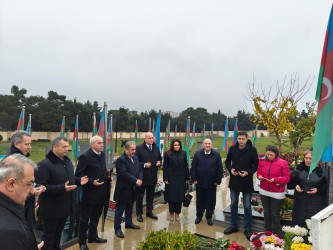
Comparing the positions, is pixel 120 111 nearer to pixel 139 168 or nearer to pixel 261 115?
pixel 261 115

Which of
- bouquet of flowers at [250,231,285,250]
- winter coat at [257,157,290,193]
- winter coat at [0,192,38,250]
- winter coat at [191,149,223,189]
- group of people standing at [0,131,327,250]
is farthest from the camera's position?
winter coat at [191,149,223,189]

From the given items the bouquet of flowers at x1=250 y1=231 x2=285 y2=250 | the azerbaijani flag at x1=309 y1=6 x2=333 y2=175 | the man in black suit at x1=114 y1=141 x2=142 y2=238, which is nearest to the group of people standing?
the man in black suit at x1=114 y1=141 x2=142 y2=238

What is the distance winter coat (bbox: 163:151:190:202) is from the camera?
538 cm

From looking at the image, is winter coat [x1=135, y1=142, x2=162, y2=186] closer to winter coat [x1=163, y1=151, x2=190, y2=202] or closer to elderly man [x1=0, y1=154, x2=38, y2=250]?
winter coat [x1=163, y1=151, x2=190, y2=202]

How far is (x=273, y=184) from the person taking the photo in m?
4.29

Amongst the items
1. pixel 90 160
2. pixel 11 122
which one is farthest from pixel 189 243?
pixel 11 122

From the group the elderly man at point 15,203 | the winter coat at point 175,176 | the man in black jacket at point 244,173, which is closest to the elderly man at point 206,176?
the winter coat at point 175,176

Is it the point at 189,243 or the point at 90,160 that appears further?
the point at 90,160

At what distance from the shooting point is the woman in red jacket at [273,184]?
426 cm

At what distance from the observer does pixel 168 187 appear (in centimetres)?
541

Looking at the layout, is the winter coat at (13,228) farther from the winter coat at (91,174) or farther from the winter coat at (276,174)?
A: the winter coat at (276,174)

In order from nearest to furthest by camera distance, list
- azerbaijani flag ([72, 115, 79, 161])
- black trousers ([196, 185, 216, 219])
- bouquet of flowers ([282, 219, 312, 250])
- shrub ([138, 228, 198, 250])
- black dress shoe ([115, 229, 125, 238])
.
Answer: bouquet of flowers ([282, 219, 312, 250]) < shrub ([138, 228, 198, 250]) < black dress shoe ([115, 229, 125, 238]) < black trousers ([196, 185, 216, 219]) < azerbaijani flag ([72, 115, 79, 161])

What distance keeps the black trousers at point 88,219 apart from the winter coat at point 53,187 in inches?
21.0

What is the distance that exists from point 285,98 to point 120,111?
31893mm
